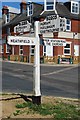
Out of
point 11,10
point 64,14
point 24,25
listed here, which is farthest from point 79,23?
point 24,25

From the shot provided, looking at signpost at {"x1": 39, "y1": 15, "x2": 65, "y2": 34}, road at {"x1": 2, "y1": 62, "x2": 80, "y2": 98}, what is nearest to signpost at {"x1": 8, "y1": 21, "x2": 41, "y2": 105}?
signpost at {"x1": 39, "y1": 15, "x2": 65, "y2": 34}

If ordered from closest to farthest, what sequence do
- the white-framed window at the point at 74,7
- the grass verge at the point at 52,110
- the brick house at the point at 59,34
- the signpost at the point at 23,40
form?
the grass verge at the point at 52,110, the signpost at the point at 23,40, the brick house at the point at 59,34, the white-framed window at the point at 74,7

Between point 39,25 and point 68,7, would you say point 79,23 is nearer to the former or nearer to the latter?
point 68,7

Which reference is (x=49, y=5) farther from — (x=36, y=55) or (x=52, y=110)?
(x=52, y=110)

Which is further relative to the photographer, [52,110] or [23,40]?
[23,40]

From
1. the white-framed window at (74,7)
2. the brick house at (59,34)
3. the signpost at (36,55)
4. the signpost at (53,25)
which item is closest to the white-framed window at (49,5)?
the brick house at (59,34)

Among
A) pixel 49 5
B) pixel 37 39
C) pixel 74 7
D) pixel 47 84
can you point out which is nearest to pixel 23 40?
pixel 37 39

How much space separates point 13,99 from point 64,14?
31.0 m

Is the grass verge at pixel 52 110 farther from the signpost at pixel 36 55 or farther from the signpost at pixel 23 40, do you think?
the signpost at pixel 23 40

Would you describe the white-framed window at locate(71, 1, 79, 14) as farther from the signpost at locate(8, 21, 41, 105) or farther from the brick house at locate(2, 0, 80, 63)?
the signpost at locate(8, 21, 41, 105)

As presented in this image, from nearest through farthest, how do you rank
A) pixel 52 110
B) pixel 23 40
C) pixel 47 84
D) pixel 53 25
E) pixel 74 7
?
1. pixel 52 110
2. pixel 53 25
3. pixel 23 40
4. pixel 47 84
5. pixel 74 7

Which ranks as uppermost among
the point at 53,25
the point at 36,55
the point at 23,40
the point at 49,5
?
the point at 49,5

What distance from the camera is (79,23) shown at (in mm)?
39531

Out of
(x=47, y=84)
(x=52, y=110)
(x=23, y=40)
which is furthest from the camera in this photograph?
(x=47, y=84)
